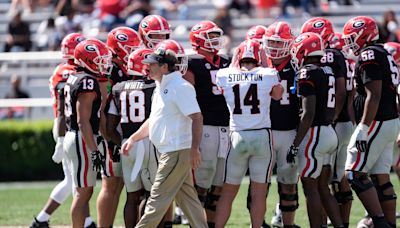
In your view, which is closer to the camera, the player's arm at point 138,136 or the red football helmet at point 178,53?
the player's arm at point 138,136

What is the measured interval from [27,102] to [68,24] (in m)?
3.10

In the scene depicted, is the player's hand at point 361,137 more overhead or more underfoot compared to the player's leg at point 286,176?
more overhead

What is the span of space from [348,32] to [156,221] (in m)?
2.90

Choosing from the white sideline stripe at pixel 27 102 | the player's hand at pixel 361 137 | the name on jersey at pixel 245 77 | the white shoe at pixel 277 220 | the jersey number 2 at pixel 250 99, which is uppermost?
the name on jersey at pixel 245 77

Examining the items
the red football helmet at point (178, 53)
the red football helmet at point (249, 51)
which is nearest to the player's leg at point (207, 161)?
the red football helmet at point (178, 53)

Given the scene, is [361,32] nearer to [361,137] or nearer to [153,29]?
[361,137]

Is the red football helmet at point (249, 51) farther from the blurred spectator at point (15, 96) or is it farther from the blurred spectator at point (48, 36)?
the blurred spectator at point (48, 36)

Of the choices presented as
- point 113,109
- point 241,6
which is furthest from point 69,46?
point 241,6

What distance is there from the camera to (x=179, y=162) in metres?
9.48

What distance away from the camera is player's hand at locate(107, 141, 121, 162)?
10.4m

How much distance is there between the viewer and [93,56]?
33.5 ft

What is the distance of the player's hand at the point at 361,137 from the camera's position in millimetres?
10164

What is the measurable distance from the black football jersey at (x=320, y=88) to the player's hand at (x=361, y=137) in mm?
335

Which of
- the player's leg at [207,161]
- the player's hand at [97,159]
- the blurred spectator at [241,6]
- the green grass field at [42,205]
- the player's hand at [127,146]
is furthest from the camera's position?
the blurred spectator at [241,6]
